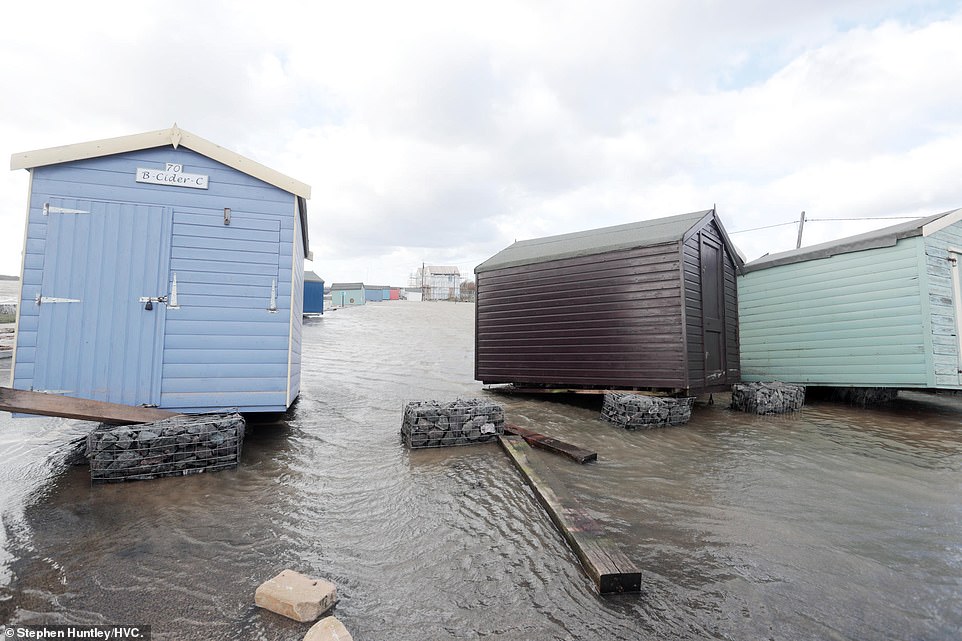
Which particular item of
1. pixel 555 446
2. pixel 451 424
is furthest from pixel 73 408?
pixel 555 446

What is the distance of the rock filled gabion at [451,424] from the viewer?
592cm

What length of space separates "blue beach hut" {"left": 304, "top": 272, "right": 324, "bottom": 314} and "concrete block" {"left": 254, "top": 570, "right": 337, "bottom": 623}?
2722 cm

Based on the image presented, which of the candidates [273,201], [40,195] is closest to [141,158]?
[40,195]

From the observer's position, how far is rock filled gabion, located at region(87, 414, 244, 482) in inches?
175

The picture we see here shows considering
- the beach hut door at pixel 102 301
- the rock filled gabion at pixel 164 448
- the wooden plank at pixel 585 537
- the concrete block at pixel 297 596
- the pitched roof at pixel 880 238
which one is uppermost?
the pitched roof at pixel 880 238

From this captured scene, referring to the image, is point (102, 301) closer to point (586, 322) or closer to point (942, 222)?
point (586, 322)

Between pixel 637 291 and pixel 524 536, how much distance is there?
6.87 meters

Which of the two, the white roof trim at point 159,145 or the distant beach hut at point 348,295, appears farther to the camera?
the distant beach hut at point 348,295

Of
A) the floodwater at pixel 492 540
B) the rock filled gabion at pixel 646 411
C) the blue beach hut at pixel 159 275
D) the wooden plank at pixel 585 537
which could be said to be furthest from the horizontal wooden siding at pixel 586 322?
the blue beach hut at pixel 159 275

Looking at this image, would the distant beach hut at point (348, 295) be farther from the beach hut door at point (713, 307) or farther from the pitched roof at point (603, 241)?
the beach hut door at point (713, 307)

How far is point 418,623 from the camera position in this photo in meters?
2.36

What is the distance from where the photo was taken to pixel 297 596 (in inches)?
93.9

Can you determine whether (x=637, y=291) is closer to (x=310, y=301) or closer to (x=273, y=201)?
(x=273, y=201)

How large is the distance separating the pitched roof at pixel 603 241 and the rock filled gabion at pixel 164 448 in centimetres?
790
